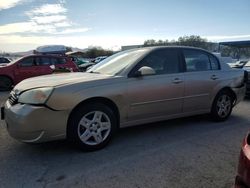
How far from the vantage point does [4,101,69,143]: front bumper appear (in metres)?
3.76

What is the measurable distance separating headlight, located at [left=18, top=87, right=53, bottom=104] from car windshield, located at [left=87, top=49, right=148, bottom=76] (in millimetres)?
1233

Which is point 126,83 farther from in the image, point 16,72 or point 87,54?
point 87,54

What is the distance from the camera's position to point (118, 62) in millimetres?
5098

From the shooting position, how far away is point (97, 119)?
424 centimetres

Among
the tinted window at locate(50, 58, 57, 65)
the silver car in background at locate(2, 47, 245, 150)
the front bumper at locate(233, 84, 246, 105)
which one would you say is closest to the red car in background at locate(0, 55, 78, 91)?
the tinted window at locate(50, 58, 57, 65)

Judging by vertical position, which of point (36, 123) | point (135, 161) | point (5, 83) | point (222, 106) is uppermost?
point (36, 123)

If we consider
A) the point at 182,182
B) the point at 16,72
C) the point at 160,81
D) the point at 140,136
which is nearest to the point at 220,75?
the point at 160,81

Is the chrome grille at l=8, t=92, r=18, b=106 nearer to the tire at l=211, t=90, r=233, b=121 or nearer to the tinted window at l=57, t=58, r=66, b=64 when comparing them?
the tire at l=211, t=90, r=233, b=121

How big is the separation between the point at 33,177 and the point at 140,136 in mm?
2098

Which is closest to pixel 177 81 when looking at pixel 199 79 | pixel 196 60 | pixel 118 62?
pixel 199 79

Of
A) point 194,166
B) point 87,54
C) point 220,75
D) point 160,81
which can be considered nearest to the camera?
point 194,166

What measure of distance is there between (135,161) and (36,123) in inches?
55.5

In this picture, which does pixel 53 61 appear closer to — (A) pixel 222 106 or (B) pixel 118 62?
(B) pixel 118 62

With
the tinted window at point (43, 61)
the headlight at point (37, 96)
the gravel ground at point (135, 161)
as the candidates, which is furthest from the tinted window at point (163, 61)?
the tinted window at point (43, 61)
